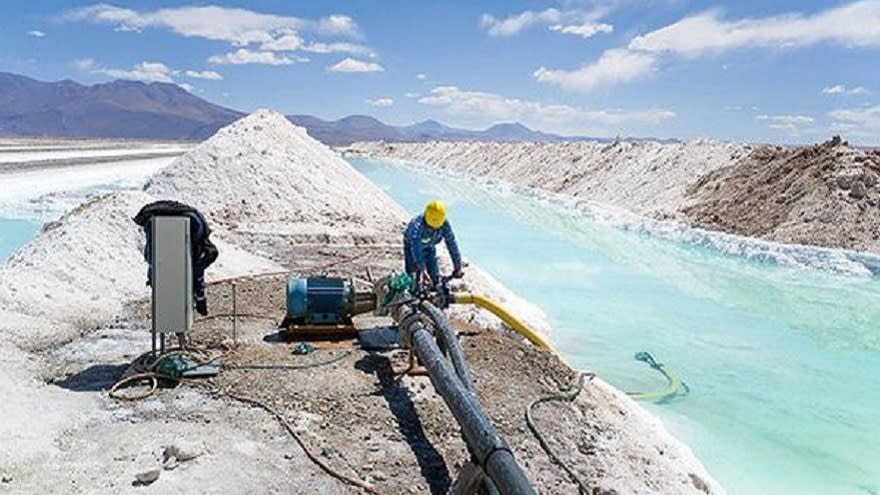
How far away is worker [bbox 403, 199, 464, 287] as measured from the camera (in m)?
8.14

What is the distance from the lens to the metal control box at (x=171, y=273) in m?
6.65

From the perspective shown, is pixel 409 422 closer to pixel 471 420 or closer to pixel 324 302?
pixel 471 420

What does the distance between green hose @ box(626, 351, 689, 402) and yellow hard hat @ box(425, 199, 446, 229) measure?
139 inches

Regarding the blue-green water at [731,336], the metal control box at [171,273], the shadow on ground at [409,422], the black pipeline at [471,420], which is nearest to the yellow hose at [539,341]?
the blue-green water at [731,336]

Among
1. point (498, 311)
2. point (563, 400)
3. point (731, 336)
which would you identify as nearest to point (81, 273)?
point (498, 311)

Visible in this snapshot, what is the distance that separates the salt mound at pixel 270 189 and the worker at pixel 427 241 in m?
7.31

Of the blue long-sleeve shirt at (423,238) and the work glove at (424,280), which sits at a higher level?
the blue long-sleeve shirt at (423,238)

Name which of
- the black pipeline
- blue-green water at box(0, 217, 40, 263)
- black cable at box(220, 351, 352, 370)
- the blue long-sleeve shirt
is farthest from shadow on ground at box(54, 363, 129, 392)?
blue-green water at box(0, 217, 40, 263)

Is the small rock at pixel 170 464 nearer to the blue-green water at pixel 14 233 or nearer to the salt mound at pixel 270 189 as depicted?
the salt mound at pixel 270 189

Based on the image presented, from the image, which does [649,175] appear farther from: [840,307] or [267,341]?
[267,341]

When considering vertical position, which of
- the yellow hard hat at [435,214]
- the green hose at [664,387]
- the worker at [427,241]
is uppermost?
the yellow hard hat at [435,214]

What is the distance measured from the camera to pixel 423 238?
8430 millimetres

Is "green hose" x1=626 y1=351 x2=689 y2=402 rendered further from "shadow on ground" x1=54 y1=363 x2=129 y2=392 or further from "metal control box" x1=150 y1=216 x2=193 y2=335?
"shadow on ground" x1=54 y1=363 x2=129 y2=392

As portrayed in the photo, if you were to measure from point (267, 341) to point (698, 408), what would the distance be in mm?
5553
